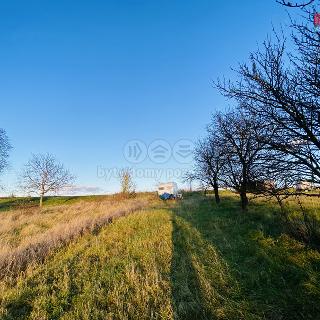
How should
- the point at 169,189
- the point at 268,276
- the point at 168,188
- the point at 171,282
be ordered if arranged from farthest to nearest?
1. the point at 168,188
2. the point at 169,189
3. the point at 268,276
4. the point at 171,282

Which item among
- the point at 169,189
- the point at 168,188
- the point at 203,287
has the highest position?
the point at 168,188

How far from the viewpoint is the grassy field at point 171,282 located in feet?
14.2

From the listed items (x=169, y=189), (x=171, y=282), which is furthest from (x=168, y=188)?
(x=171, y=282)

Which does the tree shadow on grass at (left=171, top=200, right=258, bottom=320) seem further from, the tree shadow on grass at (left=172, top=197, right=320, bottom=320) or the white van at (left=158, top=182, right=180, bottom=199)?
the white van at (left=158, top=182, right=180, bottom=199)

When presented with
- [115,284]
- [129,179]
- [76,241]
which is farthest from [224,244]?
[129,179]

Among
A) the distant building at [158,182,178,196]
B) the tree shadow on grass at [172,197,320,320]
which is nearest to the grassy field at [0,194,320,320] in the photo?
the tree shadow on grass at [172,197,320,320]

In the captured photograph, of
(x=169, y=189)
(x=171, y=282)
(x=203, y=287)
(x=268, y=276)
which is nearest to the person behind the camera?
(x=203, y=287)

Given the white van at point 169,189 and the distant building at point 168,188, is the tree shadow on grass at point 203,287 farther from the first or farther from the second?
the distant building at point 168,188

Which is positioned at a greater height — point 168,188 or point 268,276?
point 168,188

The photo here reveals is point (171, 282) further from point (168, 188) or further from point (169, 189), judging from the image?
point (168, 188)

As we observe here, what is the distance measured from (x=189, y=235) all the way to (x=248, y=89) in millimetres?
5453

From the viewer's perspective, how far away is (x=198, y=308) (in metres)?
4.38

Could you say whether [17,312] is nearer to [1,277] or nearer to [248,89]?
[1,277]

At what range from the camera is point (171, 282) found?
5348mm
